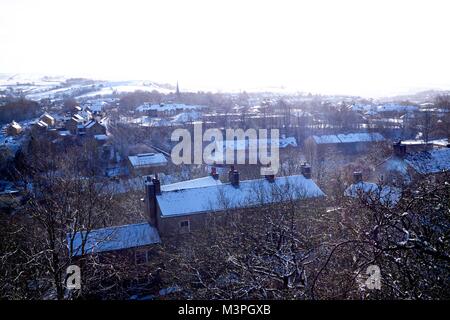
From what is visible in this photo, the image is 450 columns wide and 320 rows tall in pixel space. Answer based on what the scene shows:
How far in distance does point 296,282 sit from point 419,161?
1290 cm

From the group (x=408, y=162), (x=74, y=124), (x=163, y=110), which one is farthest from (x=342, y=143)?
(x=163, y=110)

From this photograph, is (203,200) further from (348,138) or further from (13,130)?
(13,130)

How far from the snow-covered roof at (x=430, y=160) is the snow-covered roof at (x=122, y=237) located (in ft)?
35.6

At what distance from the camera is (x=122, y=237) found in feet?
37.3

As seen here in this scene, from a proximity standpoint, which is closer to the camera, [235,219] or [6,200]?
[235,219]

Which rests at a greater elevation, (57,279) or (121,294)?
(57,279)

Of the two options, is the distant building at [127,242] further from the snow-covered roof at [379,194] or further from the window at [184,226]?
the snow-covered roof at [379,194]

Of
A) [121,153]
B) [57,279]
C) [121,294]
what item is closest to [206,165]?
[121,153]

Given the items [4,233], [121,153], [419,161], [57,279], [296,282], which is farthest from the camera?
[121,153]

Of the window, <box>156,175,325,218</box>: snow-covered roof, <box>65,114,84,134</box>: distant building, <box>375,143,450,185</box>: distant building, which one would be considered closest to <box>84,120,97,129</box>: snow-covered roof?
<box>65,114,84,134</box>: distant building

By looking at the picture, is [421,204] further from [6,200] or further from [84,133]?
[84,133]

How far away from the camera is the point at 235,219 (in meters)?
11.2

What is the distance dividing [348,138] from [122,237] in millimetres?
23920

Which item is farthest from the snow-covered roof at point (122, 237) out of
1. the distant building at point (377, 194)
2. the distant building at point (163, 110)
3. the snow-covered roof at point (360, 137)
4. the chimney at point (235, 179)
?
the distant building at point (163, 110)
